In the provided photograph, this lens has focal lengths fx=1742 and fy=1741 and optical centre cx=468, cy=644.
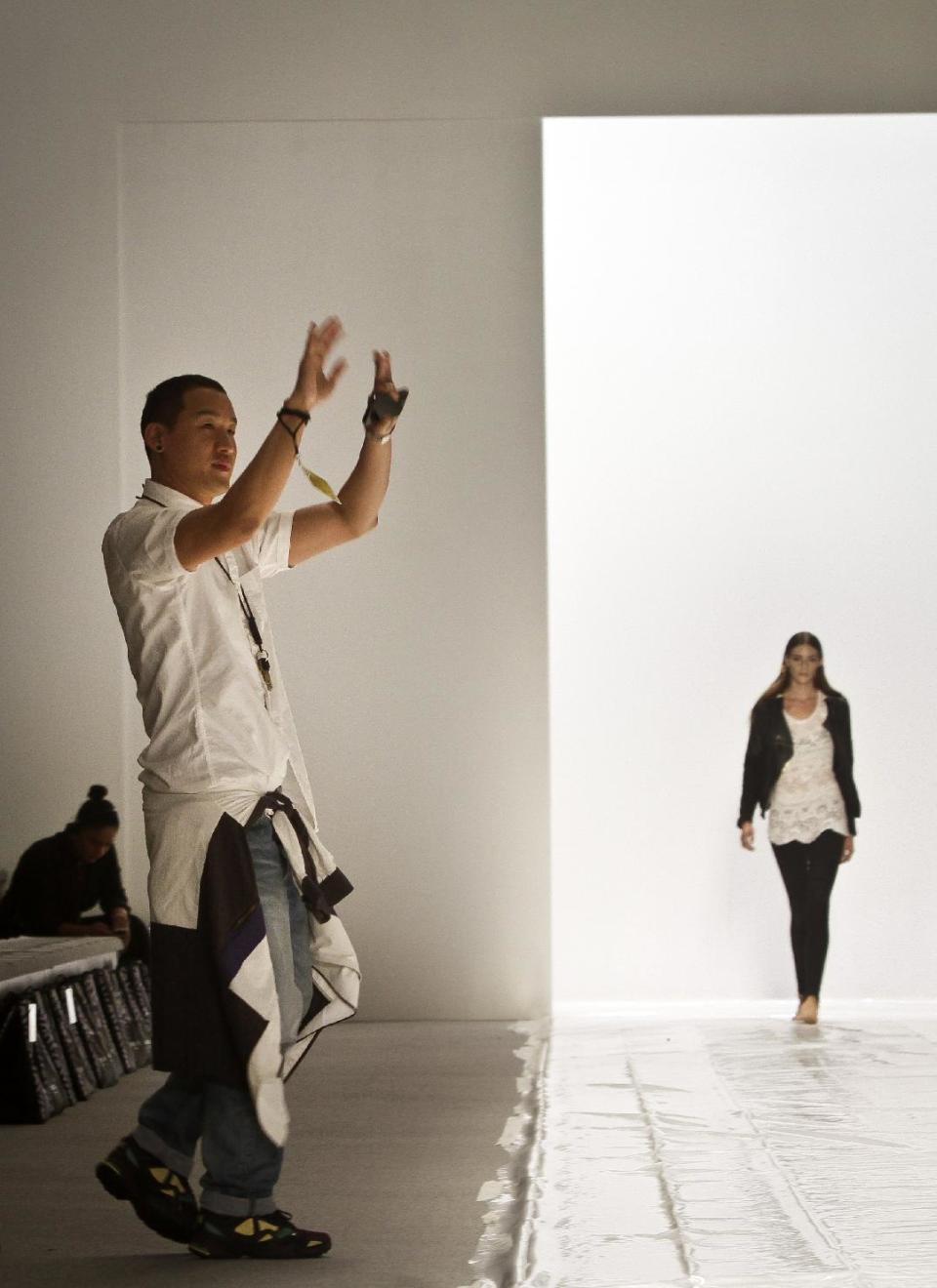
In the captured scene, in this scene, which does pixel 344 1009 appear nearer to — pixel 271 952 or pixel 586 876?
pixel 271 952

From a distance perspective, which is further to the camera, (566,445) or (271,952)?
(566,445)

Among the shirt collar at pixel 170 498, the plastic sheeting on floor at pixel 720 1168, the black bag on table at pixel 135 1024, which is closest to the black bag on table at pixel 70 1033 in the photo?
the black bag on table at pixel 135 1024

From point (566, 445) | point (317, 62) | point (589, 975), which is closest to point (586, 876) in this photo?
point (589, 975)

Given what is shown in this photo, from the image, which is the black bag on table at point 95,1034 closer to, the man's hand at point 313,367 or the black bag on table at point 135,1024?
the black bag on table at point 135,1024

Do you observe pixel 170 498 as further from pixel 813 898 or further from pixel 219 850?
pixel 813 898

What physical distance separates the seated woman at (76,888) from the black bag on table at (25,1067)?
1.06 meters

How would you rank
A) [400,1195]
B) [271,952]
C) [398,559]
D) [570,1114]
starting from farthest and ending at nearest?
1. [398,559]
2. [570,1114]
3. [400,1195]
4. [271,952]

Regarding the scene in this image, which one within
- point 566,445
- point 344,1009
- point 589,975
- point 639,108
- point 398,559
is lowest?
point 589,975

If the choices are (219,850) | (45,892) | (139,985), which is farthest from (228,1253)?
(45,892)

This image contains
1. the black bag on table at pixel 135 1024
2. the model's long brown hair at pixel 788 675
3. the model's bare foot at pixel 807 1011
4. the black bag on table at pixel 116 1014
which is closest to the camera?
the black bag on table at pixel 116 1014

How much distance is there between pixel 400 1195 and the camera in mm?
3168

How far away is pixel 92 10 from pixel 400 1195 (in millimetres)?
4932

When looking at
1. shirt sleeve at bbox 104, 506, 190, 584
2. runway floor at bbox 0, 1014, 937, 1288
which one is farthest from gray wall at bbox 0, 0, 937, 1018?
shirt sleeve at bbox 104, 506, 190, 584

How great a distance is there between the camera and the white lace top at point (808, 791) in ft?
19.3
